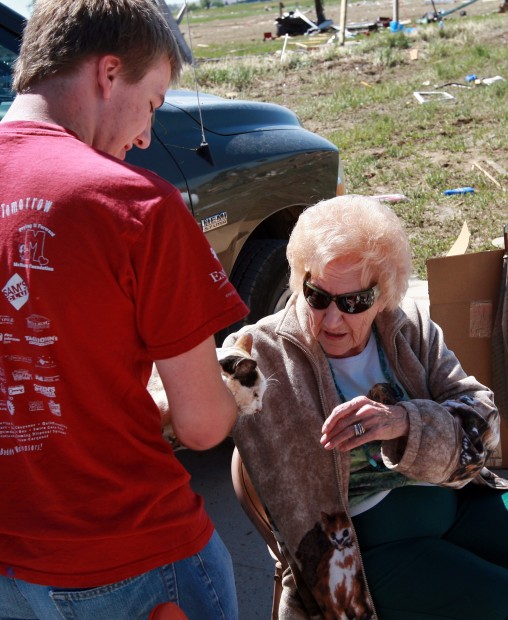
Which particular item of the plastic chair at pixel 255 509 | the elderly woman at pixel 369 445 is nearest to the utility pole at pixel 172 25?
the elderly woman at pixel 369 445

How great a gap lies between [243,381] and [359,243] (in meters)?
0.70

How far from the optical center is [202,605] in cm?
145

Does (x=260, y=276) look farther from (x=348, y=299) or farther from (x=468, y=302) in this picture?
(x=348, y=299)

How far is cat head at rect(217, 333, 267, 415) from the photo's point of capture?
5.81 feet

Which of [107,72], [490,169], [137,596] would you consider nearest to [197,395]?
[137,596]

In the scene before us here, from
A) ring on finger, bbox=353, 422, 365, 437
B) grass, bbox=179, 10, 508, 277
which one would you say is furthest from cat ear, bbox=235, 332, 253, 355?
grass, bbox=179, 10, 508, 277

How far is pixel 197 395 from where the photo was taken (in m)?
1.33

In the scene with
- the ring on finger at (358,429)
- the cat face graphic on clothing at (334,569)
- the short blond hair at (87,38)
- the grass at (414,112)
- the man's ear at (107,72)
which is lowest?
the grass at (414,112)

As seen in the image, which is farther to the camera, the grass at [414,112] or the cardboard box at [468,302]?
the grass at [414,112]

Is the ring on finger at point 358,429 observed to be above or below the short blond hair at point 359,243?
below

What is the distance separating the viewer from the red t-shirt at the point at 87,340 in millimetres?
1227

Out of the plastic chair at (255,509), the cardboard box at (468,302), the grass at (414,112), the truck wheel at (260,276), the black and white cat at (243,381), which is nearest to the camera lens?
the black and white cat at (243,381)

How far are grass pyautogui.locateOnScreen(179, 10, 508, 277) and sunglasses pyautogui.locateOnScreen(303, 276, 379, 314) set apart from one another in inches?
82.0

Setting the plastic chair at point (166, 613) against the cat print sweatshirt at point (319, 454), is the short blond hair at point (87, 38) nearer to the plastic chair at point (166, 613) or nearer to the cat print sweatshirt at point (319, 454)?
the plastic chair at point (166, 613)
